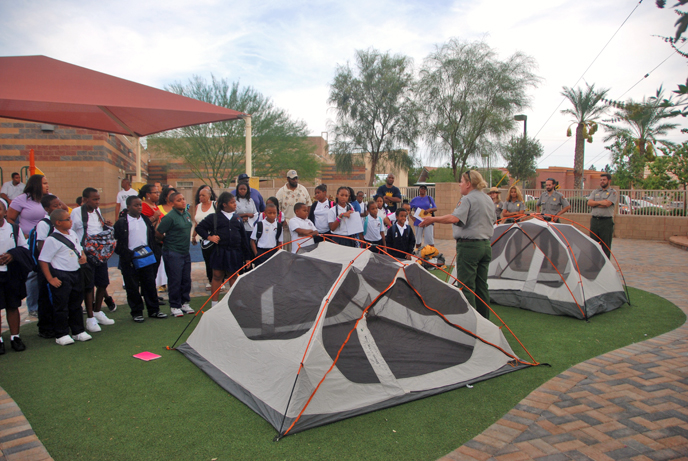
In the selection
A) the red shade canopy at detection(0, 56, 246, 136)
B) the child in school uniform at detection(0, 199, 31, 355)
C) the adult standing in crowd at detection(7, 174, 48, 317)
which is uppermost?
the red shade canopy at detection(0, 56, 246, 136)

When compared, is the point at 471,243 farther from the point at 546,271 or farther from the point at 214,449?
the point at 214,449

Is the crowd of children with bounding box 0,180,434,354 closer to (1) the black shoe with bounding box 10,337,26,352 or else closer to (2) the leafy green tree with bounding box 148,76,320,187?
(1) the black shoe with bounding box 10,337,26,352

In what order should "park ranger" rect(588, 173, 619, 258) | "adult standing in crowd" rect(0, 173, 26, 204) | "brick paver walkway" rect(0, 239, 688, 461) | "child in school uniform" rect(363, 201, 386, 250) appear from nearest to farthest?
1. "brick paver walkway" rect(0, 239, 688, 461)
2. "park ranger" rect(588, 173, 619, 258)
3. "child in school uniform" rect(363, 201, 386, 250)
4. "adult standing in crowd" rect(0, 173, 26, 204)

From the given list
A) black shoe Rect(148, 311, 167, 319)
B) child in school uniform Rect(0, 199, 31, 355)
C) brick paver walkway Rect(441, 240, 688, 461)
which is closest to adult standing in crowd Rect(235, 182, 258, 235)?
black shoe Rect(148, 311, 167, 319)

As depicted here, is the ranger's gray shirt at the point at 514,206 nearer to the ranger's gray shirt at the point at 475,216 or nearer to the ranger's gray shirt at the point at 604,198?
the ranger's gray shirt at the point at 604,198

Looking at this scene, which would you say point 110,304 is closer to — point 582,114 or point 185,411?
point 185,411

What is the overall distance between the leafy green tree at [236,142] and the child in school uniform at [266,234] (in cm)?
2022

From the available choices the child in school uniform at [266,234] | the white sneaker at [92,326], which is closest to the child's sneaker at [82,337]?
the white sneaker at [92,326]

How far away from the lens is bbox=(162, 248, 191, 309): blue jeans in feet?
19.8

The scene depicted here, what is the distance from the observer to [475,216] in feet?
16.4

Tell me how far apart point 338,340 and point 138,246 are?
137 inches

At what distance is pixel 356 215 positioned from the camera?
24.8 feet

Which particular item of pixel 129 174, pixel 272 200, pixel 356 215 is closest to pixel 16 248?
pixel 272 200

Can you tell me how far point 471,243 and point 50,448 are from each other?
13.9ft
